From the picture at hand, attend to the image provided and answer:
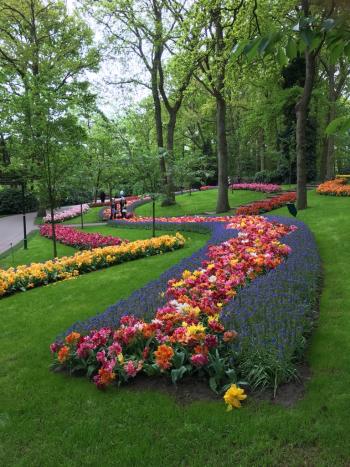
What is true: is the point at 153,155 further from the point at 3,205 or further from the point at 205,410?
the point at 3,205

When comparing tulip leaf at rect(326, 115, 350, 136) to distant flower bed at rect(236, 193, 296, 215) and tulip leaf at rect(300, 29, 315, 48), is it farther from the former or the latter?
distant flower bed at rect(236, 193, 296, 215)

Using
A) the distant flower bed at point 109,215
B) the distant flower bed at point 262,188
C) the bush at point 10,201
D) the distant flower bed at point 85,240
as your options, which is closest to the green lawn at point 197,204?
the distant flower bed at point 262,188

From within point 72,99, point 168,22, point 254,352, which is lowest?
point 254,352

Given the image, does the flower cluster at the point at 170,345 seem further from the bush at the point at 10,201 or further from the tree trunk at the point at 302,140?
the bush at the point at 10,201

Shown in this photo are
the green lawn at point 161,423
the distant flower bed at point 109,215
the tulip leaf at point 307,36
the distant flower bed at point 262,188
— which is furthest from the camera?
the distant flower bed at point 262,188

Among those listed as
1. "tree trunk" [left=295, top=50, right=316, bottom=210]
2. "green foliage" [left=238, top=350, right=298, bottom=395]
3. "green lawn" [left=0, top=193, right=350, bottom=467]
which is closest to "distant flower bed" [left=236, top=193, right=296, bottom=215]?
"tree trunk" [left=295, top=50, right=316, bottom=210]

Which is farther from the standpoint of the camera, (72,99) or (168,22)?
(168,22)

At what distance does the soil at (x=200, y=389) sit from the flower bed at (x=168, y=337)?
10 centimetres

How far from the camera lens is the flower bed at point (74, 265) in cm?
808

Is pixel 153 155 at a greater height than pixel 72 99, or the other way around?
pixel 72 99

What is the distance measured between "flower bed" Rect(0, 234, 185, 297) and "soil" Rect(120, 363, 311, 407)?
5.05 metres

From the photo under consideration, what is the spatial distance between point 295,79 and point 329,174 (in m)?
7.21

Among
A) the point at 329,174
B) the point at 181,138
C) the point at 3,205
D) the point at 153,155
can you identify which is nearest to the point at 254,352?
the point at 153,155

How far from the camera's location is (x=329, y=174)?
2795 cm
